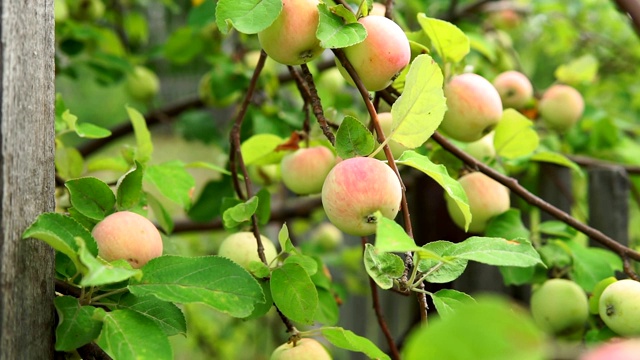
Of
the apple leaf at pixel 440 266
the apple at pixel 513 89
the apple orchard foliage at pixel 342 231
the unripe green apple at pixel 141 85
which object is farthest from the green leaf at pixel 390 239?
the unripe green apple at pixel 141 85

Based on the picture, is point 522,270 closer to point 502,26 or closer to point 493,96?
point 493,96

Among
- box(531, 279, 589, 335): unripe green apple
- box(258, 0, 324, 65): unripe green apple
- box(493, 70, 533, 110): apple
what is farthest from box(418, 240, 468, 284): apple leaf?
box(493, 70, 533, 110): apple

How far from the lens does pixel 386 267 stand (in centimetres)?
56

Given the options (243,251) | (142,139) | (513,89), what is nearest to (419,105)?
(243,251)

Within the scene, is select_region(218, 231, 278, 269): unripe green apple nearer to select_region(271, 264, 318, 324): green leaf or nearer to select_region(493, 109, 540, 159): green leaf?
select_region(271, 264, 318, 324): green leaf

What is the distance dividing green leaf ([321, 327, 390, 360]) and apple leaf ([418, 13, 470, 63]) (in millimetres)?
345

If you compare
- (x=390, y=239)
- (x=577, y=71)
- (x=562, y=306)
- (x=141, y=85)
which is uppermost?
(x=390, y=239)

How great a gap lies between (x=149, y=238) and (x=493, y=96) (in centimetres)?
41

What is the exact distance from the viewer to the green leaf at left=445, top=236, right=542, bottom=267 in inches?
20.6

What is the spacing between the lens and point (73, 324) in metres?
0.53

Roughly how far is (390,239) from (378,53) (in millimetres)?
221

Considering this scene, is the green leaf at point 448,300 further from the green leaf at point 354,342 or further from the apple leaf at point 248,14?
the apple leaf at point 248,14

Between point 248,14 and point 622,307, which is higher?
point 248,14

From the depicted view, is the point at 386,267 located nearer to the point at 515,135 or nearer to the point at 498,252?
the point at 498,252
